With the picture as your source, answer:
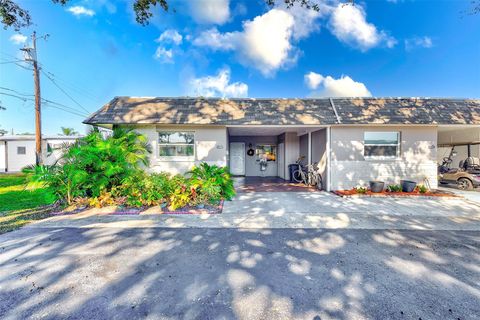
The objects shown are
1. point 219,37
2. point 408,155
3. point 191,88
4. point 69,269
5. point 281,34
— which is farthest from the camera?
point 191,88

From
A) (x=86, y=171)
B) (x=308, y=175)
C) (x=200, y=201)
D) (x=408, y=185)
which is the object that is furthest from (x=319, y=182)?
(x=86, y=171)

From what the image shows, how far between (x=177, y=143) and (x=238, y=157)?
21.0 feet

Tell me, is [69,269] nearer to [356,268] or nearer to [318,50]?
[356,268]

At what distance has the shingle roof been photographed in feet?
29.3

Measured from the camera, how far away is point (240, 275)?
121 inches

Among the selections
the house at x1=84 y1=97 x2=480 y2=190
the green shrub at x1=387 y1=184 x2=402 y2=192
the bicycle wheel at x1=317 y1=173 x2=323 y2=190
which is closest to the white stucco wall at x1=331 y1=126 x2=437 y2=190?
the house at x1=84 y1=97 x2=480 y2=190

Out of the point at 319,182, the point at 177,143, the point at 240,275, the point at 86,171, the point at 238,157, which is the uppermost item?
the point at 177,143

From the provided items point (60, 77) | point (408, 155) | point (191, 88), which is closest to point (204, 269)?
point (408, 155)

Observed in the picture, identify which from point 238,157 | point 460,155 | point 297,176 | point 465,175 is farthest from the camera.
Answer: point 238,157

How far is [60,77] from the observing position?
16.0 meters

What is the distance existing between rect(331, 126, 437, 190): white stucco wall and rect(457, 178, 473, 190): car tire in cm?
208

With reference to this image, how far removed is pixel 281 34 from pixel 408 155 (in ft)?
29.1

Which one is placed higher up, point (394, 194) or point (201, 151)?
point (201, 151)

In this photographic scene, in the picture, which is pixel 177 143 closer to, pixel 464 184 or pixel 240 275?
pixel 240 275
